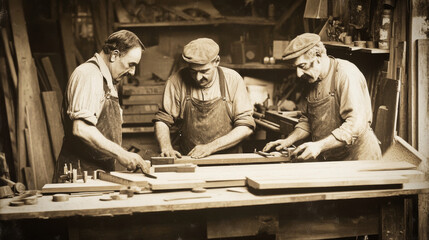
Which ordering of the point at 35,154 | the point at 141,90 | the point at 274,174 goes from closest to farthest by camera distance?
the point at 274,174 → the point at 35,154 → the point at 141,90

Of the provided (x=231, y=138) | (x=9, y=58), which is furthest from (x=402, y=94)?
(x=9, y=58)

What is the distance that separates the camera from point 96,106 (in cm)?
429

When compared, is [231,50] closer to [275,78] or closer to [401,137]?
[275,78]

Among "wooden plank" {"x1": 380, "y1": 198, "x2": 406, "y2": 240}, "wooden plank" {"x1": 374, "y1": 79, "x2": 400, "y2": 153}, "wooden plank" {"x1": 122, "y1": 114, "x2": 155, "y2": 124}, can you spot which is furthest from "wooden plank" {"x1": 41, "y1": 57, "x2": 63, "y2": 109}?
"wooden plank" {"x1": 380, "y1": 198, "x2": 406, "y2": 240}

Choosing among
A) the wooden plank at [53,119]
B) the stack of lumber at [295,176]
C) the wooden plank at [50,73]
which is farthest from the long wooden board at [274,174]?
the wooden plank at [50,73]

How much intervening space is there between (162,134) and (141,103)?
1.75 metres

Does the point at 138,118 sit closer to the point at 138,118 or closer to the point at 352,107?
the point at 138,118

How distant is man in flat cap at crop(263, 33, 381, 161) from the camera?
4.88m

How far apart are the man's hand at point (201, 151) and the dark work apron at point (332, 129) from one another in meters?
1.07

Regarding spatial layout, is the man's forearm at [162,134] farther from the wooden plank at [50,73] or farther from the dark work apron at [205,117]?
the wooden plank at [50,73]

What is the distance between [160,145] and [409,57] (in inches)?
101

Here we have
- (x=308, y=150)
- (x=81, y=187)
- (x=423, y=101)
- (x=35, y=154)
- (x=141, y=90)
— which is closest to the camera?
(x=81, y=187)

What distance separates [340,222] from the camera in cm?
362

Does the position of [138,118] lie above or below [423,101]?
below
